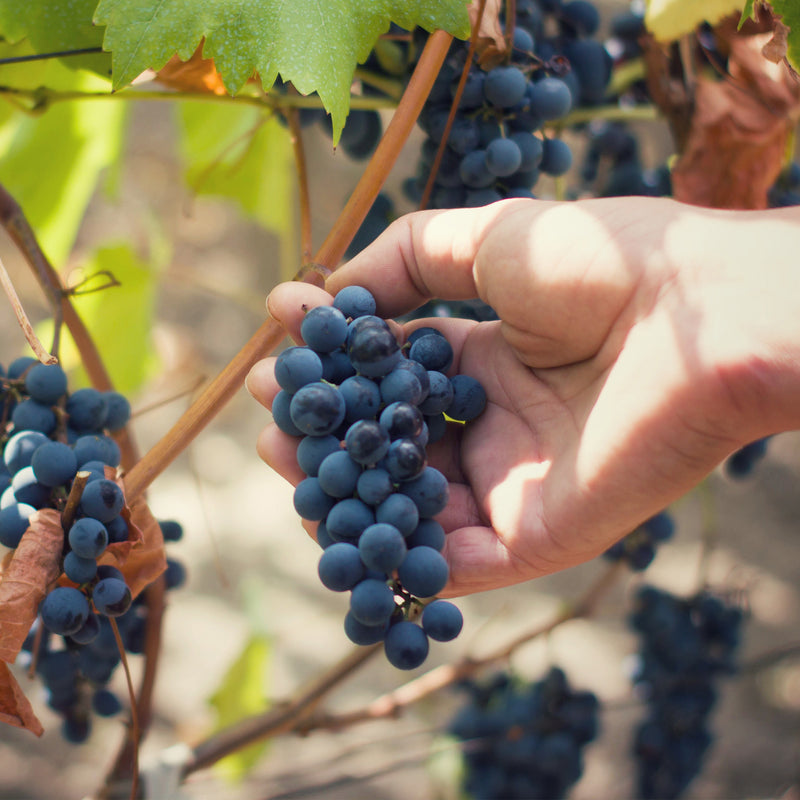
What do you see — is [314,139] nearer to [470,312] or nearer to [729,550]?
[470,312]

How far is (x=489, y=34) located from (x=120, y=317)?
56cm

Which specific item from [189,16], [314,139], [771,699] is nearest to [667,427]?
[189,16]

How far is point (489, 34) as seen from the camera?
1.95ft

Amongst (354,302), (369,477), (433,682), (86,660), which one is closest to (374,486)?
(369,477)

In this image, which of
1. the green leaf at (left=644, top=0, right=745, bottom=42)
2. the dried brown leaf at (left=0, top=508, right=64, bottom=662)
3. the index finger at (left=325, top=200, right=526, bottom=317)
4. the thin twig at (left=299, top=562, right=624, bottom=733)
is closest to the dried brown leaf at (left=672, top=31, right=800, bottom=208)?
the green leaf at (left=644, top=0, right=745, bottom=42)

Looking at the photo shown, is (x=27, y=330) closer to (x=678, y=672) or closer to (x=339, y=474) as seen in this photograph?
(x=339, y=474)

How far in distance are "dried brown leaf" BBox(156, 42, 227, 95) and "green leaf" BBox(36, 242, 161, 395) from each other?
0.85ft

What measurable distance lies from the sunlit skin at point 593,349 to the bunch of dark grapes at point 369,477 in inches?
1.9

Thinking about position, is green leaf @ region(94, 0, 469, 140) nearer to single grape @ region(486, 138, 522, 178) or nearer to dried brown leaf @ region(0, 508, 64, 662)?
single grape @ region(486, 138, 522, 178)

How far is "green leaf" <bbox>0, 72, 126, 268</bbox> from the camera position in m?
0.85

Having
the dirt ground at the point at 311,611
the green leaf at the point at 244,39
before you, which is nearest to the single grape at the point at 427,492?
the green leaf at the point at 244,39

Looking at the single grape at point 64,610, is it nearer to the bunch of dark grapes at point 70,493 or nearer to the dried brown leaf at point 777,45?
the bunch of dark grapes at point 70,493

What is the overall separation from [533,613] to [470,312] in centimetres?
108

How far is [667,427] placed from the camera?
0.46m
